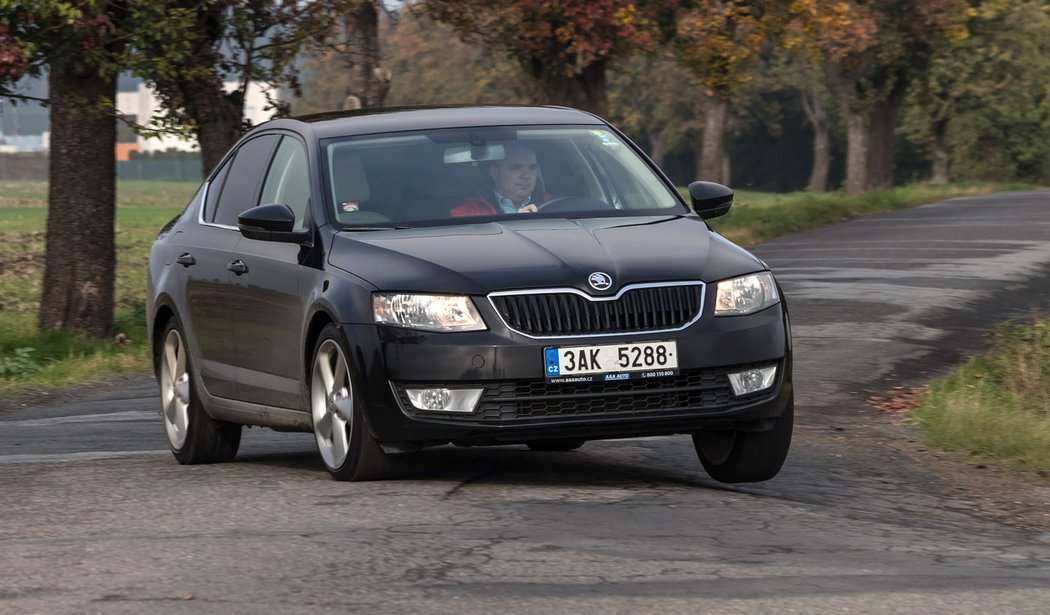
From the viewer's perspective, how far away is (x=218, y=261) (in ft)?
30.8

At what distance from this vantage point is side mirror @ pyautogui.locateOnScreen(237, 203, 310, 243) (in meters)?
8.44

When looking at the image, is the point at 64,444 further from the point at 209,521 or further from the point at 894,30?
the point at 894,30

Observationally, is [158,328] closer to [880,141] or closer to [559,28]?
[559,28]

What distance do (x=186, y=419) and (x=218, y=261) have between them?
2.95ft

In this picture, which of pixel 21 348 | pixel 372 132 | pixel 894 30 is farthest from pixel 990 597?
pixel 894 30

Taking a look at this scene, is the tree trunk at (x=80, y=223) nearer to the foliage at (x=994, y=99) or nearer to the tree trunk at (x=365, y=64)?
the tree trunk at (x=365, y=64)

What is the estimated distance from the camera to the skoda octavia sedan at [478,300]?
7.53 metres

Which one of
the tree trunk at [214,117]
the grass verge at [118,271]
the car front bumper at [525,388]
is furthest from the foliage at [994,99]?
the car front bumper at [525,388]

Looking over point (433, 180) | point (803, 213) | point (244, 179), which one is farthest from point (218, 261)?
point (803, 213)

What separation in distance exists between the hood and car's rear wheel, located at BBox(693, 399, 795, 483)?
68 centimetres

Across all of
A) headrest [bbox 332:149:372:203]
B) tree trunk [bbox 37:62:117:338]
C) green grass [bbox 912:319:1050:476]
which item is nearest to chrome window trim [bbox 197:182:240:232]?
headrest [bbox 332:149:372:203]

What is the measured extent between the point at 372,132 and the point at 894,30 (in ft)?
133

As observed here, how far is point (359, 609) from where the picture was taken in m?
5.48

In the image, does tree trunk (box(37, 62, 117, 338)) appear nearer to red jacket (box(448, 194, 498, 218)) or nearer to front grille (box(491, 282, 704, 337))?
red jacket (box(448, 194, 498, 218))
